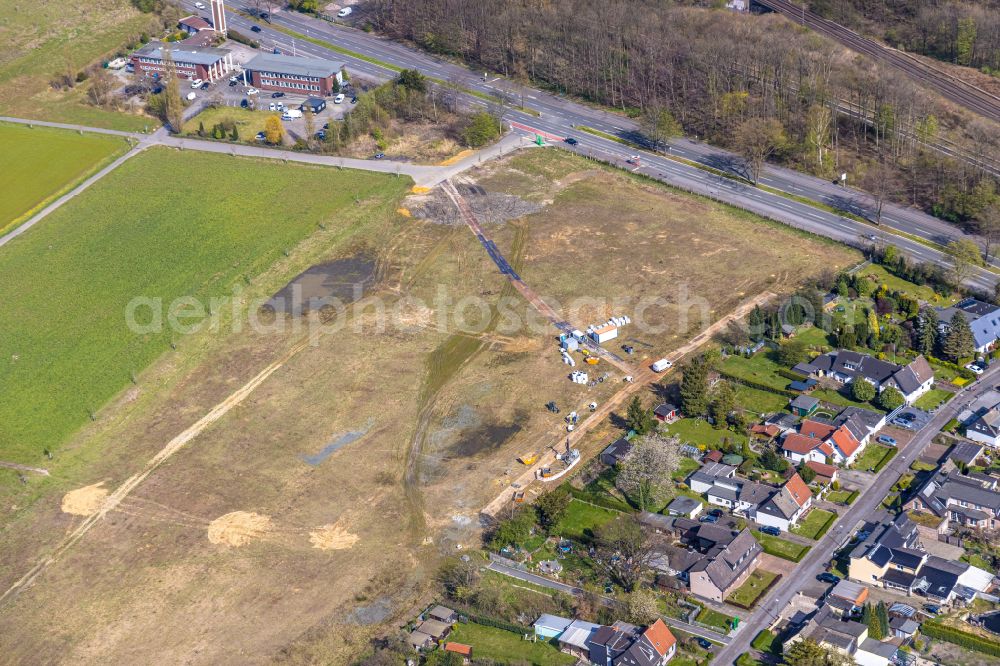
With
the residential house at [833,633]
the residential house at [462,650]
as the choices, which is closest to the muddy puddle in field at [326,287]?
the residential house at [462,650]

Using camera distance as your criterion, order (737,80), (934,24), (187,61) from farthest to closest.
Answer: (187,61)
(934,24)
(737,80)

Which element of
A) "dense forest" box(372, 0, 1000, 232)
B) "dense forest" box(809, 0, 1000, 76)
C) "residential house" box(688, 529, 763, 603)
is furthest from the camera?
"dense forest" box(809, 0, 1000, 76)

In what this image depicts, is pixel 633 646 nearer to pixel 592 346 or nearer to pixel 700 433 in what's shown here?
pixel 700 433

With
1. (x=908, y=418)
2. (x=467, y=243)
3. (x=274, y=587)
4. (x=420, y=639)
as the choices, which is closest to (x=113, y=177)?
(x=467, y=243)

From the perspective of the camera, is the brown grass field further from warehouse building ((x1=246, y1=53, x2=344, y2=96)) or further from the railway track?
warehouse building ((x1=246, y1=53, x2=344, y2=96))

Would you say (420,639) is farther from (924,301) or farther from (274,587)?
(924,301)

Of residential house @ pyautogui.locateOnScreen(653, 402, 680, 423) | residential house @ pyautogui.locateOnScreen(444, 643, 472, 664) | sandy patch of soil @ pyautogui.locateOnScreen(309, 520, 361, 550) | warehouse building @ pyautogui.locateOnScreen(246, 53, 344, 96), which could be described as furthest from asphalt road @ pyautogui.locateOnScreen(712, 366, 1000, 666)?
warehouse building @ pyautogui.locateOnScreen(246, 53, 344, 96)

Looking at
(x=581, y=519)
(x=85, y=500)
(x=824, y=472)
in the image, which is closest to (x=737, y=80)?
(x=824, y=472)
